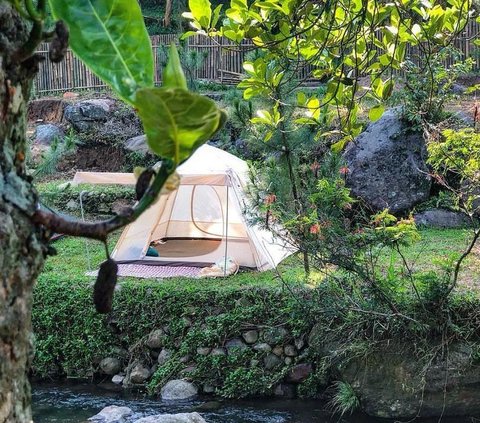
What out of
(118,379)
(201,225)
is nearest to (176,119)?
(118,379)

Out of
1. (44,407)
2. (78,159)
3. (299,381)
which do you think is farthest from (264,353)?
(78,159)

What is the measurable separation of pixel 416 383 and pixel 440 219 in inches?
149

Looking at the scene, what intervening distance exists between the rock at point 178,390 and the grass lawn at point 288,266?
34.5 inches

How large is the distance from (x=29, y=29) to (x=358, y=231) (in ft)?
14.6

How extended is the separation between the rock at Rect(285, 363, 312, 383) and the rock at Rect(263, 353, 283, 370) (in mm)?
133

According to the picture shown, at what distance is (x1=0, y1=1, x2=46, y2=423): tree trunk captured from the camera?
0.49m

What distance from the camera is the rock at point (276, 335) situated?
230 inches

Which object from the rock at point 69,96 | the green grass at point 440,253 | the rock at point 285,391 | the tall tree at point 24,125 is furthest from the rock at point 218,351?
the rock at point 69,96

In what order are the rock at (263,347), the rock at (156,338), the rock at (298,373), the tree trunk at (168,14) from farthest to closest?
the tree trunk at (168,14) → the rock at (156,338) → the rock at (263,347) → the rock at (298,373)

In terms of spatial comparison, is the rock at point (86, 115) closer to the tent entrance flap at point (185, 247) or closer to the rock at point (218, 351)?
the tent entrance flap at point (185, 247)

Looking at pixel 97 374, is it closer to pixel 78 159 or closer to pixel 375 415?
pixel 375 415

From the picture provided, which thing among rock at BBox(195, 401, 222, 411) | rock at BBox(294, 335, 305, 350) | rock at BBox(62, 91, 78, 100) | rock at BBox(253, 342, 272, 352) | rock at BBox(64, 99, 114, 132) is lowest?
rock at BBox(195, 401, 222, 411)

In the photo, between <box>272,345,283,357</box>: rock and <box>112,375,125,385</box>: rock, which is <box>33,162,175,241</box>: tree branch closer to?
<box>272,345,283,357</box>: rock

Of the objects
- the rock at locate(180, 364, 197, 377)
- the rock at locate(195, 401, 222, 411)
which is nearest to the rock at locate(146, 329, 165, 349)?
the rock at locate(180, 364, 197, 377)
